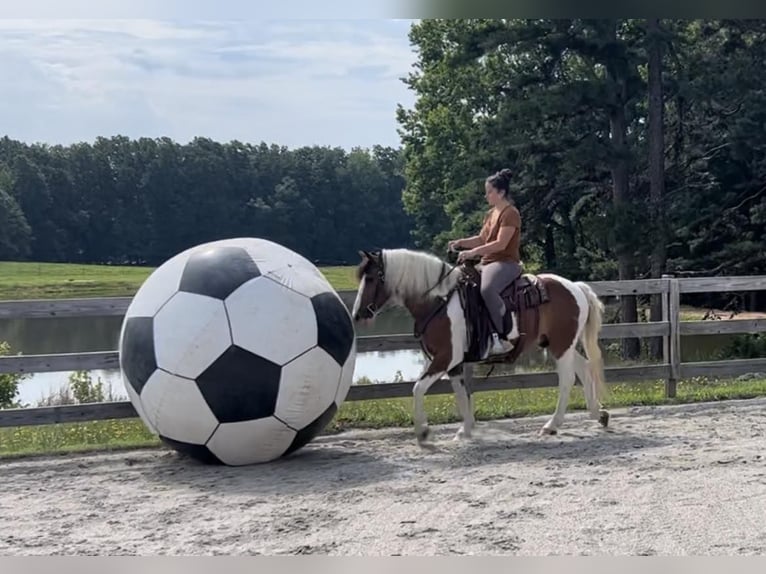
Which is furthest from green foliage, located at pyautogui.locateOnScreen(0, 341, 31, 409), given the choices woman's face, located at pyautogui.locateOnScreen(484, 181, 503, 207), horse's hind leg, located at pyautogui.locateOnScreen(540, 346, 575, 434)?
horse's hind leg, located at pyautogui.locateOnScreen(540, 346, 575, 434)

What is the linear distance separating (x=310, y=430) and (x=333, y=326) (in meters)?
0.79

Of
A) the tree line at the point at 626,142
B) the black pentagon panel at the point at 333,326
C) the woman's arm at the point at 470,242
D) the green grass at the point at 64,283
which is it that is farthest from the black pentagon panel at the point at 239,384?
the green grass at the point at 64,283

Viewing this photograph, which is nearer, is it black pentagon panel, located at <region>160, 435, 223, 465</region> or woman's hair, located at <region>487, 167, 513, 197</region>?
black pentagon panel, located at <region>160, 435, 223, 465</region>

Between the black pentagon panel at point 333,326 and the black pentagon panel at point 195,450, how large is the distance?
1.11 metres

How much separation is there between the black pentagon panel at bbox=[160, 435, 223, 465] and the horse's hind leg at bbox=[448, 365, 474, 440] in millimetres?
2151

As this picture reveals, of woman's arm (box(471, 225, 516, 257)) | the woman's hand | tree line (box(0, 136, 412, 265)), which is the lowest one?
the woman's hand

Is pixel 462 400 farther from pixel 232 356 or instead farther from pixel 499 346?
pixel 232 356

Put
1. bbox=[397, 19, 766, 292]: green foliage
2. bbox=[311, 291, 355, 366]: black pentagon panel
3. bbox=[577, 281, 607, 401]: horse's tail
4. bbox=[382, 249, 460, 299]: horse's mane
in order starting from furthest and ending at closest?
bbox=[397, 19, 766, 292]: green foliage
bbox=[577, 281, 607, 401]: horse's tail
bbox=[382, 249, 460, 299]: horse's mane
bbox=[311, 291, 355, 366]: black pentagon panel

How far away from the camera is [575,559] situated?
3518mm

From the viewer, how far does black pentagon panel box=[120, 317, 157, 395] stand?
5758 millimetres

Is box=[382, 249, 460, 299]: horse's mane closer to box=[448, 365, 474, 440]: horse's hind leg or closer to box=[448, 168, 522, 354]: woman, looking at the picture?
box=[448, 168, 522, 354]: woman

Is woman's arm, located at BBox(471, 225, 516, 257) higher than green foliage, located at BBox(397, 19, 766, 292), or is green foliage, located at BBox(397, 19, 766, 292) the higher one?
green foliage, located at BBox(397, 19, 766, 292)

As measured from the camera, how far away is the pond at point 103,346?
13.8 meters

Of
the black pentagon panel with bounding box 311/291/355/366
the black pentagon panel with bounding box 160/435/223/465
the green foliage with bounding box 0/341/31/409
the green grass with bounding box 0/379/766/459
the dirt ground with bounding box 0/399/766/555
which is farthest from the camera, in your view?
the green foliage with bounding box 0/341/31/409
